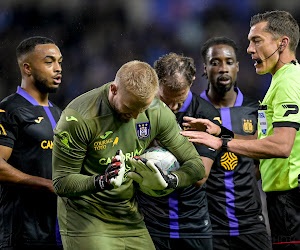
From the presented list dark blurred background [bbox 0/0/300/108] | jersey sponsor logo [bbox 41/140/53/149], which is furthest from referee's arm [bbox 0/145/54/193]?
dark blurred background [bbox 0/0/300/108]

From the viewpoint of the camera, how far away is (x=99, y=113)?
335 centimetres

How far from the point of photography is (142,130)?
3.52 m

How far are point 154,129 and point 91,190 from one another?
688mm

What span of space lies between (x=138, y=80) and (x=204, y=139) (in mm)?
765

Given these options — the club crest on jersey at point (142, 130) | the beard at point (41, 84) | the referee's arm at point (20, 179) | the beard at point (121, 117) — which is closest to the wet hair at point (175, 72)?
the club crest on jersey at point (142, 130)

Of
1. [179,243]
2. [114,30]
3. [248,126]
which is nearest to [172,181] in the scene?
[179,243]

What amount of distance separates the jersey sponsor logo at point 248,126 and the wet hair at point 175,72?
2.78 ft

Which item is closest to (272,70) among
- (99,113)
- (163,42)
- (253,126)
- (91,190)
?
(253,126)

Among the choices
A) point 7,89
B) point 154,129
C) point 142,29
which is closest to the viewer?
point 154,129

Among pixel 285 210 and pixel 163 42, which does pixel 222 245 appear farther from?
pixel 163 42

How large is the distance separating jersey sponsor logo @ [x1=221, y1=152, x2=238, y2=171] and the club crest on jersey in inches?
55.8

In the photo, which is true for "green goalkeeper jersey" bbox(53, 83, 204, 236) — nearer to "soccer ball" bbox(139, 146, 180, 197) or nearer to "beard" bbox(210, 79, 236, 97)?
"soccer ball" bbox(139, 146, 180, 197)

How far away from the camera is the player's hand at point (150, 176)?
10.3 feet

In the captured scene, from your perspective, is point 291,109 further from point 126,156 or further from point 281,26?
point 126,156
